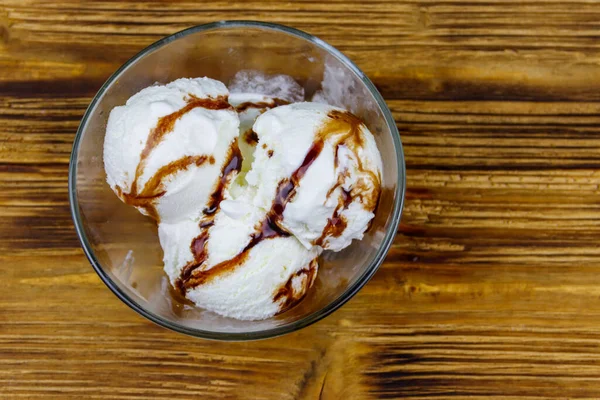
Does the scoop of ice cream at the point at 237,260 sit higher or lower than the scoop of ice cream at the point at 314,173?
lower

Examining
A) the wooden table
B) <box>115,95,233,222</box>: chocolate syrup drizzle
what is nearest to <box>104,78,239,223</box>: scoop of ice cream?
<box>115,95,233,222</box>: chocolate syrup drizzle

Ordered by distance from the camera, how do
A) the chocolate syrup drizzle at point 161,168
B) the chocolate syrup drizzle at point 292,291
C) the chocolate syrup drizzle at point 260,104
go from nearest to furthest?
1. the chocolate syrup drizzle at point 161,168
2. the chocolate syrup drizzle at point 292,291
3. the chocolate syrup drizzle at point 260,104

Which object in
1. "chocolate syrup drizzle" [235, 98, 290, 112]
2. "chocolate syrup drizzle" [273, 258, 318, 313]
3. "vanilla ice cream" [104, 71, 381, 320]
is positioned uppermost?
"chocolate syrup drizzle" [235, 98, 290, 112]

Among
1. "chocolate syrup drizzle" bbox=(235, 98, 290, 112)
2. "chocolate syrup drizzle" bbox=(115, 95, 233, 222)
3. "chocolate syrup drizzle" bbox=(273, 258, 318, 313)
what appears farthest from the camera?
"chocolate syrup drizzle" bbox=(235, 98, 290, 112)

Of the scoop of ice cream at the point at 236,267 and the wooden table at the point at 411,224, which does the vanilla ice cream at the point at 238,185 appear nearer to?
the scoop of ice cream at the point at 236,267

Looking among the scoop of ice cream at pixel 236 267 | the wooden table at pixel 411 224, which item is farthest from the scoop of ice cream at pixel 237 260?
the wooden table at pixel 411 224

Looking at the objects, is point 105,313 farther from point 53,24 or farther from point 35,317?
point 53,24

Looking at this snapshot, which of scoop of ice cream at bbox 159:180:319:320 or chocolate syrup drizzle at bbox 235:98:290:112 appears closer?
scoop of ice cream at bbox 159:180:319:320

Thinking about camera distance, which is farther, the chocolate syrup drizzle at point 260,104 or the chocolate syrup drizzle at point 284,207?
the chocolate syrup drizzle at point 260,104

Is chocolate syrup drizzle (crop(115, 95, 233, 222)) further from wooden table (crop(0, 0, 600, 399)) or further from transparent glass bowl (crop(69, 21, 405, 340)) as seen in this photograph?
wooden table (crop(0, 0, 600, 399))
